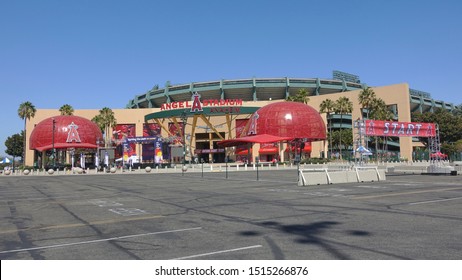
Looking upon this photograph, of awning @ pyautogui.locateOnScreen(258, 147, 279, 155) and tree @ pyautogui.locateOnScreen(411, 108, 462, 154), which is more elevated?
tree @ pyautogui.locateOnScreen(411, 108, 462, 154)

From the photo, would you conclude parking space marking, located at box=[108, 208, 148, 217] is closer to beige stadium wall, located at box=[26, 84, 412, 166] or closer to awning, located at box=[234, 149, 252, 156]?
beige stadium wall, located at box=[26, 84, 412, 166]

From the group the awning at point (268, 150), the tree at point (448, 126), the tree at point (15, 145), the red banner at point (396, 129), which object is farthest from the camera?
the tree at point (15, 145)

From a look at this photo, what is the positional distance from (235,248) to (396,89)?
100 meters

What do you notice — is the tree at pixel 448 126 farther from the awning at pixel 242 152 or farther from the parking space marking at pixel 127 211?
the parking space marking at pixel 127 211

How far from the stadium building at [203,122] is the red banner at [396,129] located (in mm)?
33030

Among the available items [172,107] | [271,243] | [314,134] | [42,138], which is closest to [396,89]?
[314,134]

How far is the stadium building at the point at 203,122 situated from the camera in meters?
85.3

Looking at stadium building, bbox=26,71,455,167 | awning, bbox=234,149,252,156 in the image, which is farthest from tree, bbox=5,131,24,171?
awning, bbox=234,149,252,156

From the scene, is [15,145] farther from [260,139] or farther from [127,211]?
[127,211]

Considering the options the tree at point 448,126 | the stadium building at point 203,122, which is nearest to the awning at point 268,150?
the stadium building at point 203,122

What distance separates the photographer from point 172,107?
9712 cm

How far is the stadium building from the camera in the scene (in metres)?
85.3

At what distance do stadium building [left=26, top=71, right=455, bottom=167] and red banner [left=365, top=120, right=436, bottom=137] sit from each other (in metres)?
33.0
